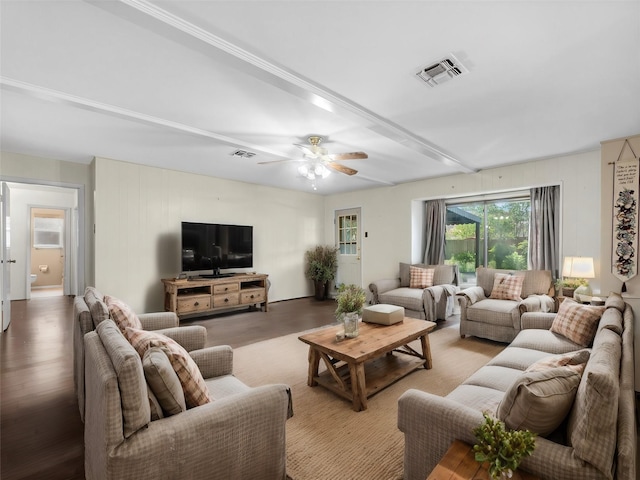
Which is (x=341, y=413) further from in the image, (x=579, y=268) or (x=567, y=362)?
(x=579, y=268)

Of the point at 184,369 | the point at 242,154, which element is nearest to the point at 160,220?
the point at 242,154

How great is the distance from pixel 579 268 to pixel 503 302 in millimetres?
936

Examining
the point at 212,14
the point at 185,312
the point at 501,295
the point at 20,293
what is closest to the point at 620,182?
the point at 501,295

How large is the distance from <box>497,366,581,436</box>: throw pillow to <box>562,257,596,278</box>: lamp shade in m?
3.18

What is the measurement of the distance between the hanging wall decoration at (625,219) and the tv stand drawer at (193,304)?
17.3 ft

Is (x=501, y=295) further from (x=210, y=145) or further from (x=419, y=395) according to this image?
(x=210, y=145)

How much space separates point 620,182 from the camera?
3.13 m

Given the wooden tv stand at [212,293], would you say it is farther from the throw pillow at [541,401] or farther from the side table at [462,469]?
the throw pillow at [541,401]

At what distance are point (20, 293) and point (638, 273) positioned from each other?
1053 centimetres

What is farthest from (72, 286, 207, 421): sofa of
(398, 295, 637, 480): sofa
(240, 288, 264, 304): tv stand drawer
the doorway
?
the doorway

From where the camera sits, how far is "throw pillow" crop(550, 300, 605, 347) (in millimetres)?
2453

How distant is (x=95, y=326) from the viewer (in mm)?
1977

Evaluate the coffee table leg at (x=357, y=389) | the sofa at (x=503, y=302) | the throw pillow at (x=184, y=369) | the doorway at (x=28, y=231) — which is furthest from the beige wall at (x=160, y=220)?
the coffee table leg at (x=357, y=389)

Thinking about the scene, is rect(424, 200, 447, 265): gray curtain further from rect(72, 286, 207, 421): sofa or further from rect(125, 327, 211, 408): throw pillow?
rect(125, 327, 211, 408): throw pillow
